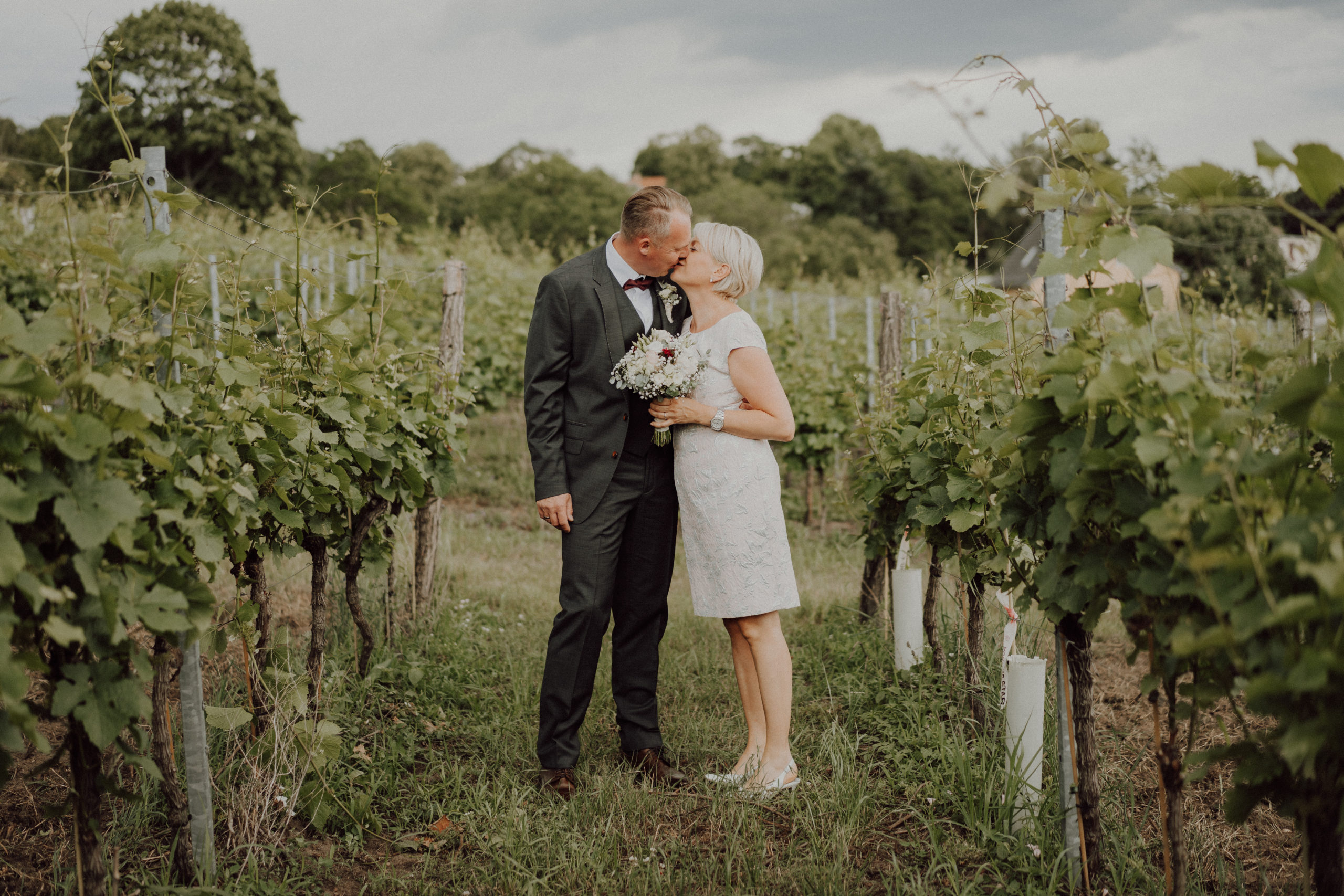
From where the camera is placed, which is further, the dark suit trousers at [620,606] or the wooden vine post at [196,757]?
the dark suit trousers at [620,606]

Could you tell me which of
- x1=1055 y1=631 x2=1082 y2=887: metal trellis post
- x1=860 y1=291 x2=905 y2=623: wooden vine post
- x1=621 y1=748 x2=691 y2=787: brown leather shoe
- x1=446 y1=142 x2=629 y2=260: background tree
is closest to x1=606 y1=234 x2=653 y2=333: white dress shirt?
x1=860 y1=291 x2=905 y2=623: wooden vine post

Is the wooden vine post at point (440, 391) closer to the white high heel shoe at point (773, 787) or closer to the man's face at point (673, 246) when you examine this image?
the man's face at point (673, 246)

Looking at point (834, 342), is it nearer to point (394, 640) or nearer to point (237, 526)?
point (394, 640)

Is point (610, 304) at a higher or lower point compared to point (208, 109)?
lower

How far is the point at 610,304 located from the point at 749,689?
1.45 meters

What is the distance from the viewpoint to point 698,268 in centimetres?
311

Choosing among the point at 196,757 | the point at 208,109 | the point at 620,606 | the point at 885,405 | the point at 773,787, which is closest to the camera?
the point at 196,757

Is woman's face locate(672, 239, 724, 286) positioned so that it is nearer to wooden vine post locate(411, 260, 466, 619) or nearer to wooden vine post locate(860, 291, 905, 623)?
wooden vine post locate(860, 291, 905, 623)

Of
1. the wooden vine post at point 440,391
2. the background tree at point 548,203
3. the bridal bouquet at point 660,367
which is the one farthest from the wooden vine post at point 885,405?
the background tree at point 548,203

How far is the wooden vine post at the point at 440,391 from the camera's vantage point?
4.54 m

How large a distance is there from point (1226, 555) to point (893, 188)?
160 ft

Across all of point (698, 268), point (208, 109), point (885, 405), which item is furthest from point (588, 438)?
point (208, 109)

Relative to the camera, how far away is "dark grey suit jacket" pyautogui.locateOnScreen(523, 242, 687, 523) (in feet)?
10.1

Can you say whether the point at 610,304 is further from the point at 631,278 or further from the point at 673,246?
the point at 673,246
